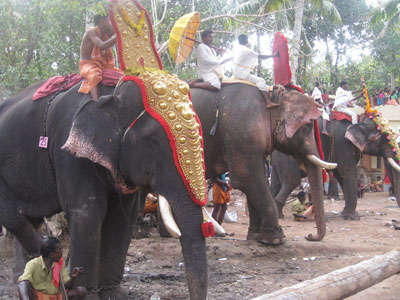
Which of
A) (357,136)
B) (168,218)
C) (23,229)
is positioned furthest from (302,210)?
(168,218)

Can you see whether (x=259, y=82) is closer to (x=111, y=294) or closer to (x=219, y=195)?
A: (x=219, y=195)

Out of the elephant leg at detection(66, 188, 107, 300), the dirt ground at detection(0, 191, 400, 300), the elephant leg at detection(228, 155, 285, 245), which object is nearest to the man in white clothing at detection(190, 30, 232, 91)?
the elephant leg at detection(228, 155, 285, 245)

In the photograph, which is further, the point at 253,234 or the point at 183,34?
the point at 253,234

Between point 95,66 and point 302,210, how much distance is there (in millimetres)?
8120

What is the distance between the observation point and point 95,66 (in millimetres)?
4359

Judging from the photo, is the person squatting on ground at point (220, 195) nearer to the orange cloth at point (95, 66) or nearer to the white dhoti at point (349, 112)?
the white dhoti at point (349, 112)

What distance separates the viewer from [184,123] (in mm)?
3688

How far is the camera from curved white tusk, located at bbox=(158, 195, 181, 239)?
10.8ft

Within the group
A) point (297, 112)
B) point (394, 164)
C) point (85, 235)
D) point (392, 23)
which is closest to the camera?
point (85, 235)

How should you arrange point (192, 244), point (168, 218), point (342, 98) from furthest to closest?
point (342, 98)
point (168, 218)
point (192, 244)

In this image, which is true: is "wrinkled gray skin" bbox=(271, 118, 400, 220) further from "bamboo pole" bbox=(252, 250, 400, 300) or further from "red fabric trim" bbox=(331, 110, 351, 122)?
"bamboo pole" bbox=(252, 250, 400, 300)

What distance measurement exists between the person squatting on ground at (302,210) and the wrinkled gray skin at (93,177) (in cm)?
704

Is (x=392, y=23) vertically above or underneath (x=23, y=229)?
above

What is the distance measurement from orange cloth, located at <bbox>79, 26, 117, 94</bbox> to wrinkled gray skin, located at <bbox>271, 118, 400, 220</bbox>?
6686 mm
